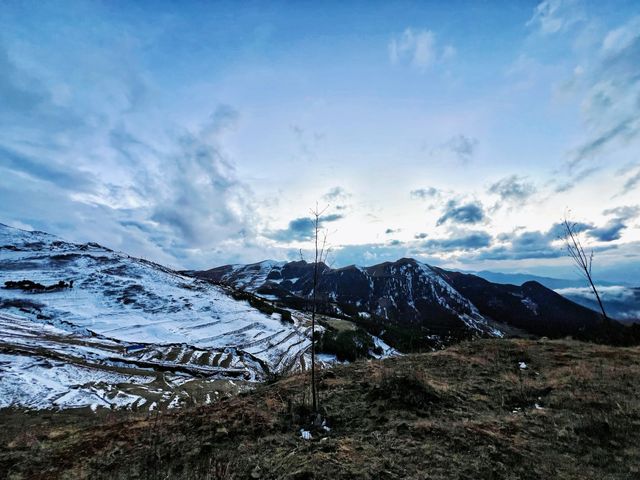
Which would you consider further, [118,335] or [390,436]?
[118,335]

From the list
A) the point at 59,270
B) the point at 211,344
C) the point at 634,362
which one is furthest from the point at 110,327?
the point at 634,362

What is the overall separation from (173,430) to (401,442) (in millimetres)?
8009

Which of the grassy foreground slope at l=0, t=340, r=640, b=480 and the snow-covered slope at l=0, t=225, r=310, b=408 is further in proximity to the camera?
the snow-covered slope at l=0, t=225, r=310, b=408

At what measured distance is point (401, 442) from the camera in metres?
8.55

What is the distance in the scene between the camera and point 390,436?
898cm

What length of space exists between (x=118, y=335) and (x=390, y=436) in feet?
275

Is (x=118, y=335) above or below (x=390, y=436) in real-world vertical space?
below

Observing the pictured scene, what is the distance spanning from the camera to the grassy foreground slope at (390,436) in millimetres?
7312

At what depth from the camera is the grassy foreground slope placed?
731 centimetres

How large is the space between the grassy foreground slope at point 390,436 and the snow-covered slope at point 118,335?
57.7ft

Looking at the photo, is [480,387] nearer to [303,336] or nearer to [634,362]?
[634,362]

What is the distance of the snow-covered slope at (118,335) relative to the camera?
1608 inches

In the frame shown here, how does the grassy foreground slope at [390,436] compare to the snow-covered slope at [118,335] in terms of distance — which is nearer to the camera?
the grassy foreground slope at [390,436]

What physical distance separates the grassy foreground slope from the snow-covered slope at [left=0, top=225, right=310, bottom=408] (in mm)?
17595
